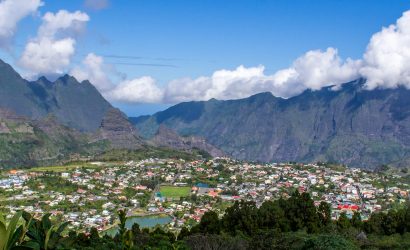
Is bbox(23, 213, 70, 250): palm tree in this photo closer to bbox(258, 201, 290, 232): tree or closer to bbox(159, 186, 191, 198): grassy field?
bbox(258, 201, 290, 232): tree

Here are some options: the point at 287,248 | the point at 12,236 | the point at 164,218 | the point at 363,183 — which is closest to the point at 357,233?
the point at 287,248

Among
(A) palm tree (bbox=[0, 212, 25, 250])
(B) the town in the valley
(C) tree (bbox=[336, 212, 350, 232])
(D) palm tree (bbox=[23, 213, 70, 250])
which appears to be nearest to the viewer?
(A) palm tree (bbox=[0, 212, 25, 250])

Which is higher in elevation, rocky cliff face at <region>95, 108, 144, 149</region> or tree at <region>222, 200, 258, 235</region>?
rocky cliff face at <region>95, 108, 144, 149</region>

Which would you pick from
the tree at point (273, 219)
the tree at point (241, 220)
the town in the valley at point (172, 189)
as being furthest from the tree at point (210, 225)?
the town in the valley at point (172, 189)

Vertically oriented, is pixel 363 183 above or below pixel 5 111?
below

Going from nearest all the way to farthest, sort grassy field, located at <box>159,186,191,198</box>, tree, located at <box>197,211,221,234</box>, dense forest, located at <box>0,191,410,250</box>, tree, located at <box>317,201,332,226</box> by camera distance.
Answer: dense forest, located at <box>0,191,410,250</box>
tree, located at <box>197,211,221,234</box>
tree, located at <box>317,201,332,226</box>
grassy field, located at <box>159,186,191,198</box>

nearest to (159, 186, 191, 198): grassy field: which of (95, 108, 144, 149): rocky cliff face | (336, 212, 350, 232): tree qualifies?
(336, 212, 350, 232): tree

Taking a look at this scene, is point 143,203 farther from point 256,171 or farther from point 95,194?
point 256,171

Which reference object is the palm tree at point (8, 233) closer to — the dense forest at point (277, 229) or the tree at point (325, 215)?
the dense forest at point (277, 229)
